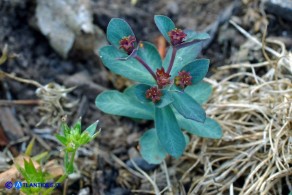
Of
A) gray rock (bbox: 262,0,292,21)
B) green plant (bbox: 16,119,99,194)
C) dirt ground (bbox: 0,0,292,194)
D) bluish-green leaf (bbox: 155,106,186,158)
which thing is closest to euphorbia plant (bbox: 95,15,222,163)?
bluish-green leaf (bbox: 155,106,186,158)

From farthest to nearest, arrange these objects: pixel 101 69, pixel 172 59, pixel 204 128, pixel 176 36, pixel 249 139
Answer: pixel 101 69 < pixel 249 139 < pixel 204 128 < pixel 172 59 < pixel 176 36

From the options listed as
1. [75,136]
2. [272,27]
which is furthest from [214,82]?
[75,136]

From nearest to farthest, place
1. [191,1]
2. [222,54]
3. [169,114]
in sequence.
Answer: [169,114]
[222,54]
[191,1]

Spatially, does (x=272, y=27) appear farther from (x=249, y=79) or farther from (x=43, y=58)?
(x=43, y=58)

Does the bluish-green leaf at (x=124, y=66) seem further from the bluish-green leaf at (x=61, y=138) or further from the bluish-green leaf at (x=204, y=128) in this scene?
the bluish-green leaf at (x=61, y=138)

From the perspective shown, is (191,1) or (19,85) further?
(191,1)

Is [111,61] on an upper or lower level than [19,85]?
upper

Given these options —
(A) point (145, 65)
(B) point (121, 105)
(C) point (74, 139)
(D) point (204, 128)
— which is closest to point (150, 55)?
(A) point (145, 65)

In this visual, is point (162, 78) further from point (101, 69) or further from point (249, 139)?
point (101, 69)
